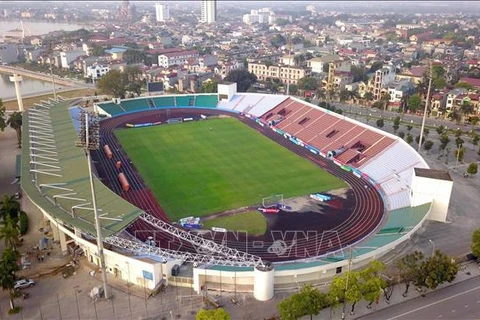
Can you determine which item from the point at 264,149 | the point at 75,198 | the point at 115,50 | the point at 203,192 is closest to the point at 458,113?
the point at 264,149

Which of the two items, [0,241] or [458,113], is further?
[458,113]

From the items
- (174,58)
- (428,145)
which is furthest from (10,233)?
(174,58)

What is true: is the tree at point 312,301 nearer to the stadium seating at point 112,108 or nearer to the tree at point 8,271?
the tree at point 8,271

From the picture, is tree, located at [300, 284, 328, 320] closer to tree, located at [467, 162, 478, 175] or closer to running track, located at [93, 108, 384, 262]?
running track, located at [93, 108, 384, 262]

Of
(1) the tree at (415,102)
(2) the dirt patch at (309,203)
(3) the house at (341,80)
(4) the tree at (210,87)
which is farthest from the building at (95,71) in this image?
(2) the dirt patch at (309,203)

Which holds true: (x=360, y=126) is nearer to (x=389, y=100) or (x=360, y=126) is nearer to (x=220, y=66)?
(x=389, y=100)

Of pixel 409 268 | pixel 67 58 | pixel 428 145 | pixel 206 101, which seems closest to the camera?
pixel 409 268

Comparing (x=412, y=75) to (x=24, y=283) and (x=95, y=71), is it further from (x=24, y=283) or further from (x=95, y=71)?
(x=24, y=283)
